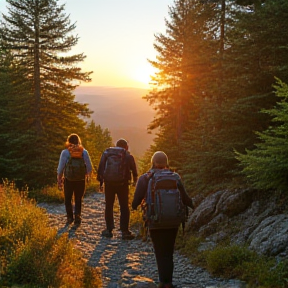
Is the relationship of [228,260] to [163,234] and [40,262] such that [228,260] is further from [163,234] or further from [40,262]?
[40,262]

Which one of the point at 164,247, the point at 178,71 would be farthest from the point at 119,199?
the point at 178,71

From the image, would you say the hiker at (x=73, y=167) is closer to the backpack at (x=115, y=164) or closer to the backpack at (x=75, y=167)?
the backpack at (x=75, y=167)

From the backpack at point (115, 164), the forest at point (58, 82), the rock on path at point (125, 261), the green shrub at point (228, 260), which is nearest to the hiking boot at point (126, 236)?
the rock on path at point (125, 261)

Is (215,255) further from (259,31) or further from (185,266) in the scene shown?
(259,31)

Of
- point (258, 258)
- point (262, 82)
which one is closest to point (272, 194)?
point (258, 258)

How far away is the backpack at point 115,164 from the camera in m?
8.41

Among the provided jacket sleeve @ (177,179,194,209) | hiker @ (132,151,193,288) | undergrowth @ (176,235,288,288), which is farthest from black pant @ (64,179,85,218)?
jacket sleeve @ (177,179,194,209)

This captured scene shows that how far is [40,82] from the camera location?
20359 millimetres

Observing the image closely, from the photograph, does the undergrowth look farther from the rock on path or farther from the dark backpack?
the dark backpack

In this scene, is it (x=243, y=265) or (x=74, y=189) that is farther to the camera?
(x=74, y=189)

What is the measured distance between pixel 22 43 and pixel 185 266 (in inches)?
680

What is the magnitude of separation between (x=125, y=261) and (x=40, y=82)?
51.0 feet

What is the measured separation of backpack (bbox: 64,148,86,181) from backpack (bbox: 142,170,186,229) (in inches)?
166

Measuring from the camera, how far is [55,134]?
2120 cm
